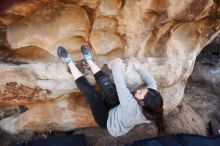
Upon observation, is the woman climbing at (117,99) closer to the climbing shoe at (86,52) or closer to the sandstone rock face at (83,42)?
the climbing shoe at (86,52)

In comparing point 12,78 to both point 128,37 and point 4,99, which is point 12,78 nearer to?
point 4,99

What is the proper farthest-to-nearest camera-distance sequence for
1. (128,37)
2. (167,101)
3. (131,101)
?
(167,101) → (128,37) → (131,101)

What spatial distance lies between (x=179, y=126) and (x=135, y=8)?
1.30 m

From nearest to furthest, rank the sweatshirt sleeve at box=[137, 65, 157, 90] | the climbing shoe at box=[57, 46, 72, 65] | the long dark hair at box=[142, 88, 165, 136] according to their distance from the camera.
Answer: the long dark hair at box=[142, 88, 165, 136] → the climbing shoe at box=[57, 46, 72, 65] → the sweatshirt sleeve at box=[137, 65, 157, 90]

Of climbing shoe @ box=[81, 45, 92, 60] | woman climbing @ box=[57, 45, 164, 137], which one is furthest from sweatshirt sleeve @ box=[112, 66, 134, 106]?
climbing shoe @ box=[81, 45, 92, 60]

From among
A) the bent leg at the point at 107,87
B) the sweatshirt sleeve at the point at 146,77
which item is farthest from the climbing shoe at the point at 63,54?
the sweatshirt sleeve at the point at 146,77

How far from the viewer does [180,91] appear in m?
3.46

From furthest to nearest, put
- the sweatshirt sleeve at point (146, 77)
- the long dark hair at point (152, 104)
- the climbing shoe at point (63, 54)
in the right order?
the sweatshirt sleeve at point (146, 77)
the climbing shoe at point (63, 54)
the long dark hair at point (152, 104)

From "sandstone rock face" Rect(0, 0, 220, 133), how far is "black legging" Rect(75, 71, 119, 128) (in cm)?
12

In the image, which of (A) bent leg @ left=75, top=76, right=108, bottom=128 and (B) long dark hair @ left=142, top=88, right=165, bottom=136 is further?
(A) bent leg @ left=75, top=76, right=108, bottom=128

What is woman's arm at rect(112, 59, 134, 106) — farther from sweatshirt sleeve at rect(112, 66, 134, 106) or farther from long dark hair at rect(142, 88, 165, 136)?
long dark hair at rect(142, 88, 165, 136)

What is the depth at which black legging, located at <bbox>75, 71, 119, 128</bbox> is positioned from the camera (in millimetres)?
2807

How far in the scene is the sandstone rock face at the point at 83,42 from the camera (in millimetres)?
2711

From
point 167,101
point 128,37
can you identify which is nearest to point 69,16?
point 128,37
